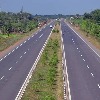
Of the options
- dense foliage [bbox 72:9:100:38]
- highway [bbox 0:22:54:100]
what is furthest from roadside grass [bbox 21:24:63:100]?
dense foliage [bbox 72:9:100:38]

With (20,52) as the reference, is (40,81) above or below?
above

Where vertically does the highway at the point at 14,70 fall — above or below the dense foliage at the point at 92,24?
above

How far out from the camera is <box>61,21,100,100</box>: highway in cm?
3609

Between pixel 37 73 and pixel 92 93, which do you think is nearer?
pixel 92 93

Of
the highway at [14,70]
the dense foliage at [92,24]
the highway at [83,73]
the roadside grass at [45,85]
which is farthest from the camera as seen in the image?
the dense foliage at [92,24]

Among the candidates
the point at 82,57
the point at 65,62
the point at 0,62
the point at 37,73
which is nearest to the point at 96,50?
the point at 82,57

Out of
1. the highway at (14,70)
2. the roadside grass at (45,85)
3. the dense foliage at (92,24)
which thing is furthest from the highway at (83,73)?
the dense foliage at (92,24)

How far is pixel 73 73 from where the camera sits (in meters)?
47.7

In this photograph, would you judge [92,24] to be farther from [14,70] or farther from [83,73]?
[83,73]

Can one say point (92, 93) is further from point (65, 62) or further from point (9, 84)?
point (65, 62)

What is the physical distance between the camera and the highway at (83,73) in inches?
1421

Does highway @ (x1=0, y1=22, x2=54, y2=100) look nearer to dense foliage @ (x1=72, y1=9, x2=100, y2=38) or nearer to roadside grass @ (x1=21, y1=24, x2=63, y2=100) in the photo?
roadside grass @ (x1=21, y1=24, x2=63, y2=100)

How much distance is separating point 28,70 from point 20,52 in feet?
68.6

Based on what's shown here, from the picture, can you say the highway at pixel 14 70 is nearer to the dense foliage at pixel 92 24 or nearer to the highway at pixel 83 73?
the highway at pixel 83 73
